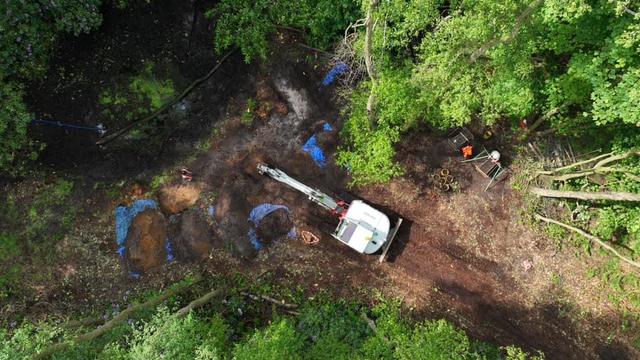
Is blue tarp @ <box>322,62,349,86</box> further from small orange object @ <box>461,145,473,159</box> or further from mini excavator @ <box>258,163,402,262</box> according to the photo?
small orange object @ <box>461,145,473,159</box>

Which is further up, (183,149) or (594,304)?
(594,304)

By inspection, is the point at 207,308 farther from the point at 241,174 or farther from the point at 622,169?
the point at 622,169

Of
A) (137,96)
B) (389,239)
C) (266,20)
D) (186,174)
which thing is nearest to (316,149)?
(389,239)

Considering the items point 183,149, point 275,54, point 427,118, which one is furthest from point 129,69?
point 427,118

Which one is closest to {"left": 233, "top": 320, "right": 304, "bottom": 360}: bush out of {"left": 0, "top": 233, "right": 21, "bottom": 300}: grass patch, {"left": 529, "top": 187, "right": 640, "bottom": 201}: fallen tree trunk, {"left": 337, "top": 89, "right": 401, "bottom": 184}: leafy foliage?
{"left": 337, "top": 89, "right": 401, "bottom": 184}: leafy foliage

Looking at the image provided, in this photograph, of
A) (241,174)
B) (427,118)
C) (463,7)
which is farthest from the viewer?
(241,174)

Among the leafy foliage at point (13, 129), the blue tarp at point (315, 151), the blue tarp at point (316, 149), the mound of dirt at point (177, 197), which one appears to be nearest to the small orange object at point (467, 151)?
the blue tarp at point (316, 149)

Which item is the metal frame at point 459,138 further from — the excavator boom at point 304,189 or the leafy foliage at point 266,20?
the leafy foliage at point 266,20
